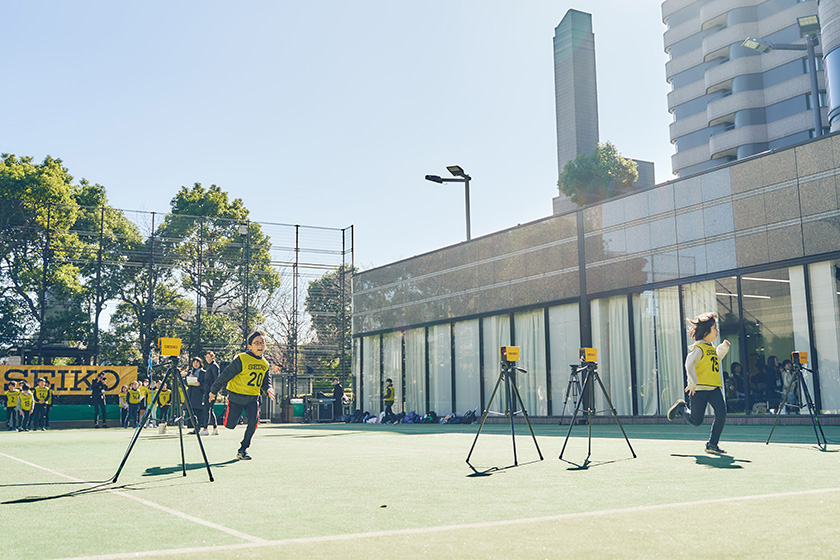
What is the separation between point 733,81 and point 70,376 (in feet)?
150

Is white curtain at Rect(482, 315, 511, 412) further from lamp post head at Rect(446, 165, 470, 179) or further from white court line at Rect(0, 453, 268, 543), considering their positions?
white court line at Rect(0, 453, 268, 543)

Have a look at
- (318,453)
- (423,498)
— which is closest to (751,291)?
(318,453)

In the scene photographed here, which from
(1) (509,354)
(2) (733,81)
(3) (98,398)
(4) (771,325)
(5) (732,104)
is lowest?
(3) (98,398)

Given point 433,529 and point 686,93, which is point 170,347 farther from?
point 686,93

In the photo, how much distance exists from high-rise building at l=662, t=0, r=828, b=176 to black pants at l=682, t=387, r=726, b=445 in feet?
148

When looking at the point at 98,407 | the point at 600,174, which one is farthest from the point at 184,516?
the point at 600,174

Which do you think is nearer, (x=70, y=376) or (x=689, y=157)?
(x=70, y=376)

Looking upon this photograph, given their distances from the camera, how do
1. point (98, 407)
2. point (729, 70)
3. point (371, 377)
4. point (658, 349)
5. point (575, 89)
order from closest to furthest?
1. point (658, 349)
2. point (98, 407)
3. point (371, 377)
4. point (729, 70)
5. point (575, 89)

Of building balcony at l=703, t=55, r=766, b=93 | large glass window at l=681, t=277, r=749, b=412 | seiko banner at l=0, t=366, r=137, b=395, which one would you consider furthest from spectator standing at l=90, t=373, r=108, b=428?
building balcony at l=703, t=55, r=766, b=93

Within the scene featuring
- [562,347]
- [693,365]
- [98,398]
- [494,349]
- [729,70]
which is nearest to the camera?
[693,365]

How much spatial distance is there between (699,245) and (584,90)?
3827 cm

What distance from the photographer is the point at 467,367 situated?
29.9 metres

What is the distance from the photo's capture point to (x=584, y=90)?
5694 cm

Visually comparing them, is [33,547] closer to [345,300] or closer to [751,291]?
[751,291]
